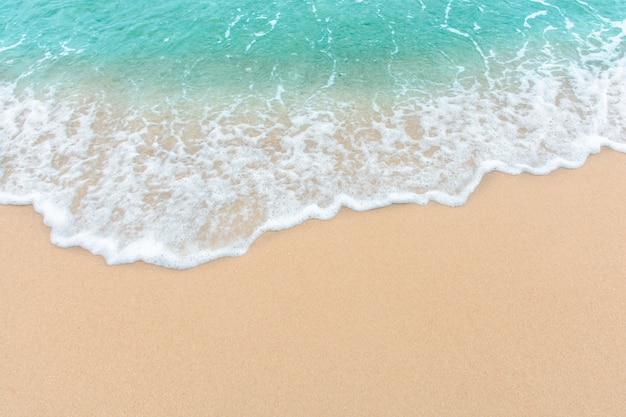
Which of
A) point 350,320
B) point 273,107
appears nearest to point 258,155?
point 273,107

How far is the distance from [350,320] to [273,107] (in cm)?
495

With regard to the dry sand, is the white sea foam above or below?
above

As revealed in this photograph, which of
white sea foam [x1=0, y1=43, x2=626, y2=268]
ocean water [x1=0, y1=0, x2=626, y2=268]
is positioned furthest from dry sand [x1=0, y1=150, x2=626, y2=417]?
ocean water [x1=0, y1=0, x2=626, y2=268]

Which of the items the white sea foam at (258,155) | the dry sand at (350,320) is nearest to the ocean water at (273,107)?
the white sea foam at (258,155)

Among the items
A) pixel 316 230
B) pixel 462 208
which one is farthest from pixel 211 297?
pixel 462 208

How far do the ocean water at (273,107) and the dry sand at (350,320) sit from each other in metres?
0.53

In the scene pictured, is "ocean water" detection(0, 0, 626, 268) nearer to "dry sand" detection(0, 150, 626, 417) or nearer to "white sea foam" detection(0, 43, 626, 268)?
"white sea foam" detection(0, 43, 626, 268)

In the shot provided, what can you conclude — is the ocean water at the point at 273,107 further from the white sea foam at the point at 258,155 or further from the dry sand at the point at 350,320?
the dry sand at the point at 350,320

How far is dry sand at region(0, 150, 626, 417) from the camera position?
4254 millimetres

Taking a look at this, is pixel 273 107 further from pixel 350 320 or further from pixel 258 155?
pixel 350 320

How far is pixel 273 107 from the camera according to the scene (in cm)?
806

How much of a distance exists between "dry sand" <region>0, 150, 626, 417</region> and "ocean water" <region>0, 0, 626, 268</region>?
0.53 metres

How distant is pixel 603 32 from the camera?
10039 mm

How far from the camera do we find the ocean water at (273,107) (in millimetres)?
6203
